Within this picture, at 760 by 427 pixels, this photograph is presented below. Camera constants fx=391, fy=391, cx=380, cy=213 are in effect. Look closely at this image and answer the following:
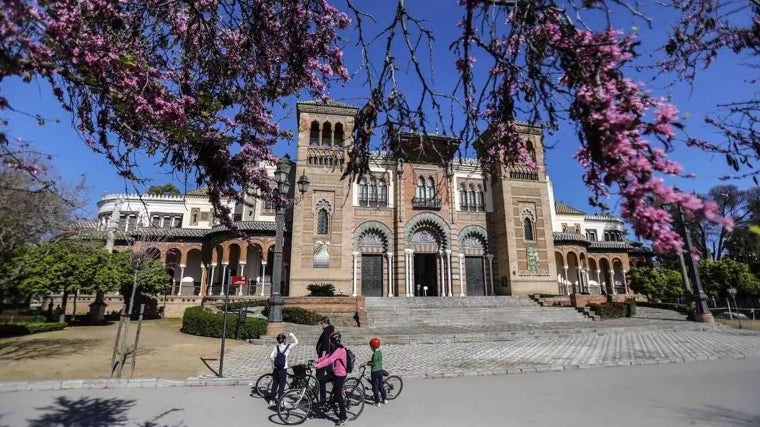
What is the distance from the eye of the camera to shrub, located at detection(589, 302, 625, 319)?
21.8m

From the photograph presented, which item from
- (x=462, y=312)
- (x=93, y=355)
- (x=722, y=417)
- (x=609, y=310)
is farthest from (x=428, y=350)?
(x=609, y=310)

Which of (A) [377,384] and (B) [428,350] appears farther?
(B) [428,350]

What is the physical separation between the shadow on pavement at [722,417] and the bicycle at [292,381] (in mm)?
5668

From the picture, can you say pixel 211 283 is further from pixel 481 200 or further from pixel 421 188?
pixel 481 200

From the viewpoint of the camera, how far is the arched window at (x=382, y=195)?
91.2 feet

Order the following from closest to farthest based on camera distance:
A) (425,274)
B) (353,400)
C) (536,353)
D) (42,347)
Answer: (353,400)
(536,353)
(42,347)
(425,274)

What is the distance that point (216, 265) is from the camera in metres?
27.8

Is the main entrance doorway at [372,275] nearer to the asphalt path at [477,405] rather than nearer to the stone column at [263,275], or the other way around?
the stone column at [263,275]

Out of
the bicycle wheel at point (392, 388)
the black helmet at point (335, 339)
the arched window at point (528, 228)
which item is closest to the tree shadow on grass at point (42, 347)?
the black helmet at point (335, 339)

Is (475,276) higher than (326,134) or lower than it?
lower

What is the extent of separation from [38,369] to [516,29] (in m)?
12.1

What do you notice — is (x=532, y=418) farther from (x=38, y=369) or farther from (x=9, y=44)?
(x=38, y=369)

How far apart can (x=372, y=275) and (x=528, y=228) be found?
11723 millimetres

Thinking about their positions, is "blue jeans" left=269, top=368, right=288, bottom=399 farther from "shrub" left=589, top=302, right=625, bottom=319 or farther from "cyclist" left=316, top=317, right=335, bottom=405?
"shrub" left=589, top=302, right=625, bottom=319
